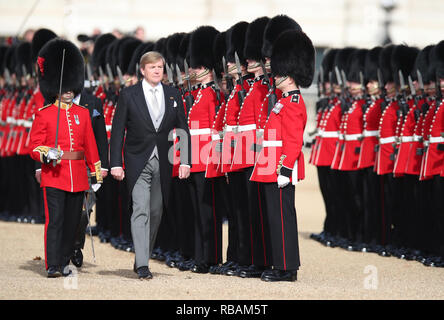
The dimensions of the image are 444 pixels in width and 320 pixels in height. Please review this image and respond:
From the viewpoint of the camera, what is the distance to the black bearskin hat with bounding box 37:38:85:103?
718cm

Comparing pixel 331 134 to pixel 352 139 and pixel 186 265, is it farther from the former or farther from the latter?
pixel 186 265

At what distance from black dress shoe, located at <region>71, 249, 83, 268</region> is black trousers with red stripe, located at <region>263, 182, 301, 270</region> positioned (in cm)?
151

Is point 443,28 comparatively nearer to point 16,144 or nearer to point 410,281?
point 16,144

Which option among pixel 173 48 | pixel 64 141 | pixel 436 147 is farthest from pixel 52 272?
pixel 436 147

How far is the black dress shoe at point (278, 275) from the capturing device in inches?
266

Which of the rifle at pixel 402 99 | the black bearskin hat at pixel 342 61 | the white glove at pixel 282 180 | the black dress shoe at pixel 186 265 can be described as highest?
the black bearskin hat at pixel 342 61

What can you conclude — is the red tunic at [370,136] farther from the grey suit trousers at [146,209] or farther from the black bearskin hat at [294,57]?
the grey suit trousers at [146,209]

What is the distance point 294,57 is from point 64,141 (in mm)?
1441

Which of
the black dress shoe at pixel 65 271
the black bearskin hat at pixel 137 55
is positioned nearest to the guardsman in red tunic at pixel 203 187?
the black dress shoe at pixel 65 271

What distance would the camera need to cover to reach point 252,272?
23.5ft

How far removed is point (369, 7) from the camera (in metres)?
24.4

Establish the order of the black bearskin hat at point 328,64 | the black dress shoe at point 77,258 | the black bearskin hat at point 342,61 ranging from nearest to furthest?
the black dress shoe at point 77,258
the black bearskin hat at point 342,61
the black bearskin hat at point 328,64

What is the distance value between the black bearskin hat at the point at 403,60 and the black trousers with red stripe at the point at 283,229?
8.81 feet

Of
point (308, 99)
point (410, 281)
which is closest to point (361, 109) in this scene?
point (410, 281)
